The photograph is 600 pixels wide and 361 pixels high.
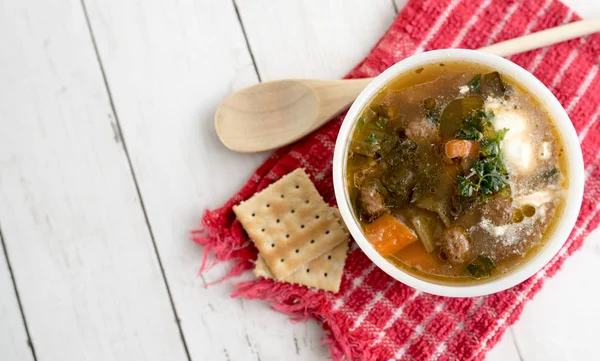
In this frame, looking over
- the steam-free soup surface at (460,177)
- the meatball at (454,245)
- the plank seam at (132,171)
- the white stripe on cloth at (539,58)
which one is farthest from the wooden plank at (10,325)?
the white stripe on cloth at (539,58)

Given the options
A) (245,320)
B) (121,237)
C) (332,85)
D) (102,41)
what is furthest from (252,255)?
(102,41)

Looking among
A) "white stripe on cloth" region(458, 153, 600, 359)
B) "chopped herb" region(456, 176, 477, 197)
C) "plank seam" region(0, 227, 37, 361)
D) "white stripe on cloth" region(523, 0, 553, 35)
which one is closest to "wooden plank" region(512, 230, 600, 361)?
"white stripe on cloth" region(458, 153, 600, 359)

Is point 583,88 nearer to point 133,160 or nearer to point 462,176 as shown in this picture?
point 462,176

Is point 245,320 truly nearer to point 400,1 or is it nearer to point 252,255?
point 252,255

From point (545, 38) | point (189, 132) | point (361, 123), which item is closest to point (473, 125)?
point (361, 123)

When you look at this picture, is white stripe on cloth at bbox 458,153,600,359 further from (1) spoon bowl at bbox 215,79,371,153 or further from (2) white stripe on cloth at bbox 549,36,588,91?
(1) spoon bowl at bbox 215,79,371,153

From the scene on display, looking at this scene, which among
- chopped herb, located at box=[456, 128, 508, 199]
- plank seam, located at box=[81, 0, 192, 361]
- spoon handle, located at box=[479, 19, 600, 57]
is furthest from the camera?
plank seam, located at box=[81, 0, 192, 361]

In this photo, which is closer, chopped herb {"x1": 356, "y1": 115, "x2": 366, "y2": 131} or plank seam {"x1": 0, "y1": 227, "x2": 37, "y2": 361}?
chopped herb {"x1": 356, "y1": 115, "x2": 366, "y2": 131}

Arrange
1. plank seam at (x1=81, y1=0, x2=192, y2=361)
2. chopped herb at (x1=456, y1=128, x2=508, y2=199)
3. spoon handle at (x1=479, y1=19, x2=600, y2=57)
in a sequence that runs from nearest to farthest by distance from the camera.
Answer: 1. chopped herb at (x1=456, y1=128, x2=508, y2=199)
2. spoon handle at (x1=479, y1=19, x2=600, y2=57)
3. plank seam at (x1=81, y1=0, x2=192, y2=361)
